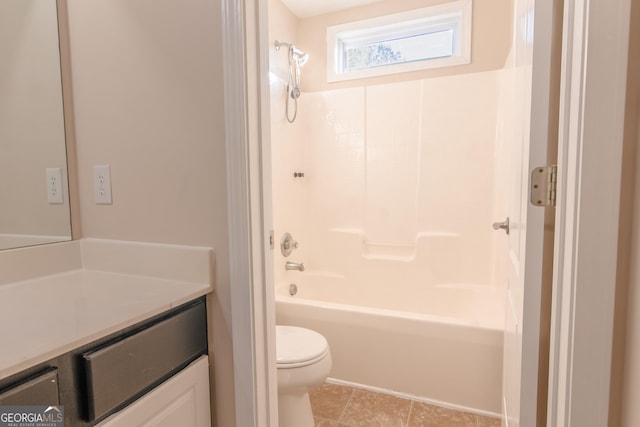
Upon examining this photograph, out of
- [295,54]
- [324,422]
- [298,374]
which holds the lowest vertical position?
[324,422]

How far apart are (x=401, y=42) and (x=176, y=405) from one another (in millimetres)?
2707

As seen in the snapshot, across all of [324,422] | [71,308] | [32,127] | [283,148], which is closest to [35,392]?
[71,308]

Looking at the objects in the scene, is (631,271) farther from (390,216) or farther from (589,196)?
(390,216)

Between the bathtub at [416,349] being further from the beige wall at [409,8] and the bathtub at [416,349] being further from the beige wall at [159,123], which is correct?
the beige wall at [409,8]

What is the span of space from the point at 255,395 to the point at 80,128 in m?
1.02

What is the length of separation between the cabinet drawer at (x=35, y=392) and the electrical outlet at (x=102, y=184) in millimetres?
624

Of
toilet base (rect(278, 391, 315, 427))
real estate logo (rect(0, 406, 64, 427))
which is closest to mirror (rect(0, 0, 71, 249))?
real estate logo (rect(0, 406, 64, 427))

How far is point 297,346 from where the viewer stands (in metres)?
1.55

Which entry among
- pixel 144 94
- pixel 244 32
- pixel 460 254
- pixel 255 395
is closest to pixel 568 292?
pixel 255 395

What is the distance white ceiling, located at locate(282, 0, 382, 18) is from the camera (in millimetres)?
2527

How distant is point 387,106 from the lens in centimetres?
259

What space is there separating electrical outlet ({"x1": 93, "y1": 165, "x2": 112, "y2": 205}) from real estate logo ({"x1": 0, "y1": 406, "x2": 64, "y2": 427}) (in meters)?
0.65

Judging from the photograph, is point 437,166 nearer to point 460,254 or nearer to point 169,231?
point 460,254

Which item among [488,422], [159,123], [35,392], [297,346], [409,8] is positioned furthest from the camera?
[409,8]
